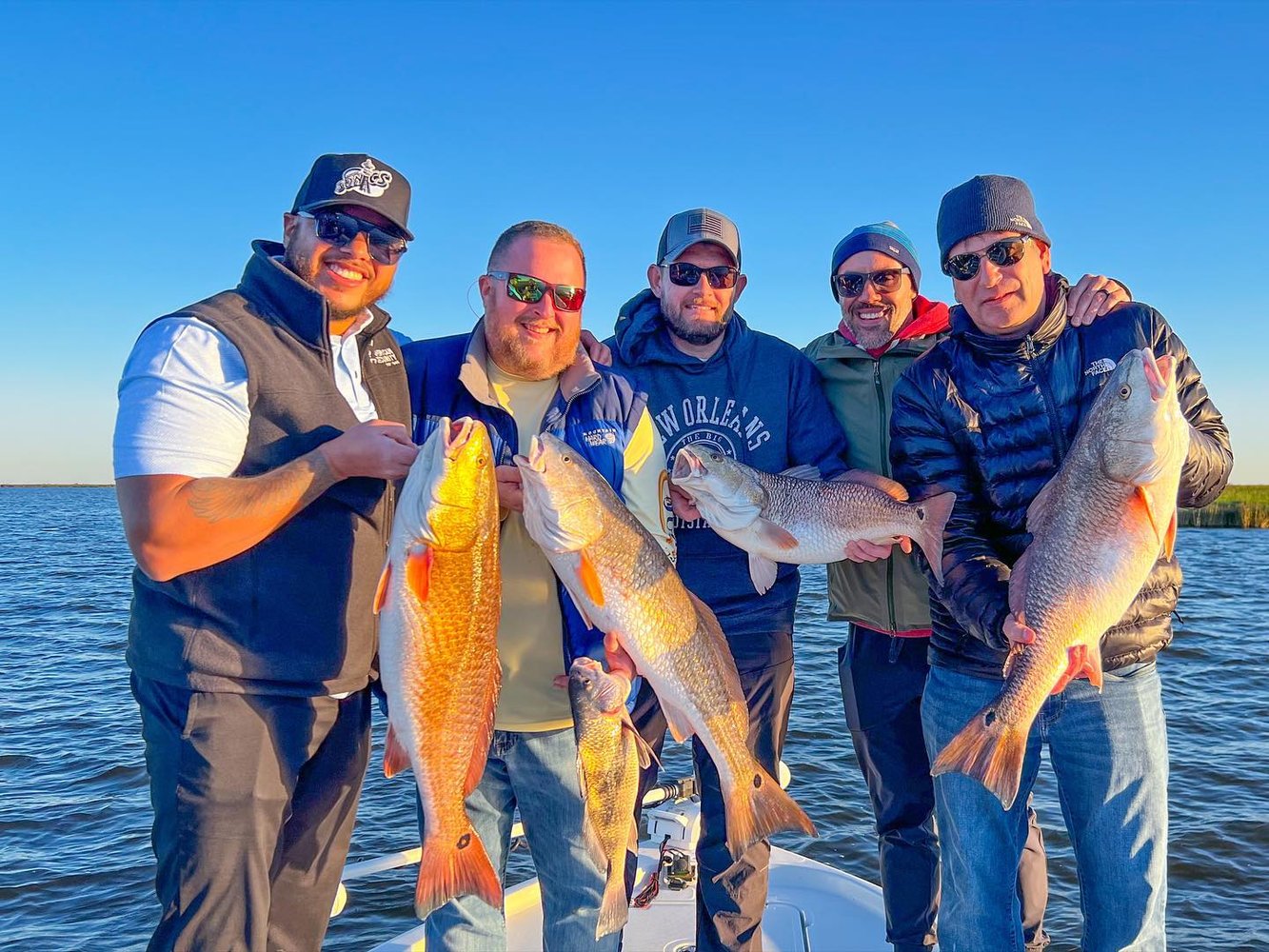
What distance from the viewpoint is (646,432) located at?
12.8ft

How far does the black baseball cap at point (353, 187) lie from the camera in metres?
3.34

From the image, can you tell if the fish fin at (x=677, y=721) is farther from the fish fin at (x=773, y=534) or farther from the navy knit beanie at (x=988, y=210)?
the navy knit beanie at (x=988, y=210)

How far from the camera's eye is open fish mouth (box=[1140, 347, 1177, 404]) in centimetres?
312

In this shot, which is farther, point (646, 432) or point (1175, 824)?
point (1175, 824)

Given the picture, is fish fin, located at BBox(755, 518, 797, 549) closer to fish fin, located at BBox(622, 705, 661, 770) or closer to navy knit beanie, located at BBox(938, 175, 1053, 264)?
fish fin, located at BBox(622, 705, 661, 770)

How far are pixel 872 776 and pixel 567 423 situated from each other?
262 centimetres

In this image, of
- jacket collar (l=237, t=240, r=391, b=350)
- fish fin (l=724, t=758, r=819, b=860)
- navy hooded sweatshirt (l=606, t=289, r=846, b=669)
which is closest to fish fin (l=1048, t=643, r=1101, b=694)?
fish fin (l=724, t=758, r=819, b=860)

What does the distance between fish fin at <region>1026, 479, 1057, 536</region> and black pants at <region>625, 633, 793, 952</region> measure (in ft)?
4.59

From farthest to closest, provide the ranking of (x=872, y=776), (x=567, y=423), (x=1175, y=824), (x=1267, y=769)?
(x=1267, y=769) → (x=1175, y=824) → (x=872, y=776) → (x=567, y=423)

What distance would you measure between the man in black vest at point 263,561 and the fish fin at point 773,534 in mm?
1832

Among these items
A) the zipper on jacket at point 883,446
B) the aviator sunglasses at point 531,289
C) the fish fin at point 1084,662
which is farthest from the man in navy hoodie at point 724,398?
the fish fin at point 1084,662

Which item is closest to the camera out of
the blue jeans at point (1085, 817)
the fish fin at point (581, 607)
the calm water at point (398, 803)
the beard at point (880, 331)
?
the blue jeans at point (1085, 817)

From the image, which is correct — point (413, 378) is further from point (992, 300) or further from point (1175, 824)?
point (1175, 824)


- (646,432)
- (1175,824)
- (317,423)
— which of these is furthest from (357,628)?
(1175,824)
